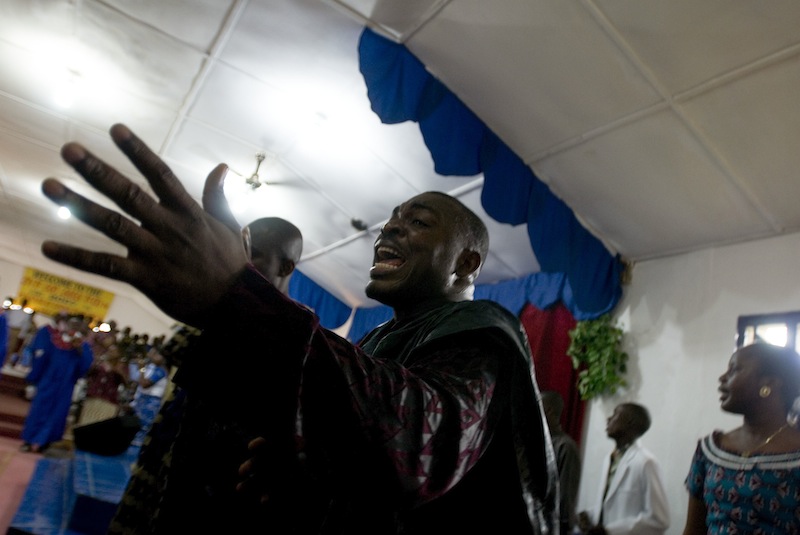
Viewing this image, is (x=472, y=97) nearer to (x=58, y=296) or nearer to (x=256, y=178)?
(x=256, y=178)

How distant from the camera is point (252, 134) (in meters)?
5.73

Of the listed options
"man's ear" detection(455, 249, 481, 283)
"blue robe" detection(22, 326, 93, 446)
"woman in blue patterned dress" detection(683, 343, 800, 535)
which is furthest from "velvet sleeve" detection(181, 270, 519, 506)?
"blue robe" detection(22, 326, 93, 446)

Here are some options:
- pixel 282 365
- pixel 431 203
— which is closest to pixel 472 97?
pixel 431 203

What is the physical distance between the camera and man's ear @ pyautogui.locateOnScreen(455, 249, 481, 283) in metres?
1.37

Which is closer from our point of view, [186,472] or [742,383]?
[186,472]

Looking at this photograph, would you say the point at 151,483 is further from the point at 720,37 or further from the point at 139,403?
the point at 139,403

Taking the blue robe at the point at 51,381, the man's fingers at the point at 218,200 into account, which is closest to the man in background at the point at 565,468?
the man's fingers at the point at 218,200

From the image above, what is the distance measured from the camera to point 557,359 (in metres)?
5.04

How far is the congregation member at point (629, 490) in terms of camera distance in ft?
10.2

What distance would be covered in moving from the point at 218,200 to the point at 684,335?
13.9ft

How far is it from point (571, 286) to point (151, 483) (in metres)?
3.73

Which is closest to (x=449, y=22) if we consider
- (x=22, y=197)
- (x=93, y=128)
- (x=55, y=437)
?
(x=93, y=128)

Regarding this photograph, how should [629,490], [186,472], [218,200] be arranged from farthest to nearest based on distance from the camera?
[629,490]
[186,472]
[218,200]

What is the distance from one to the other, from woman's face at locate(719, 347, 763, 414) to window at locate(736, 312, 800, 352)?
55.3 inches
